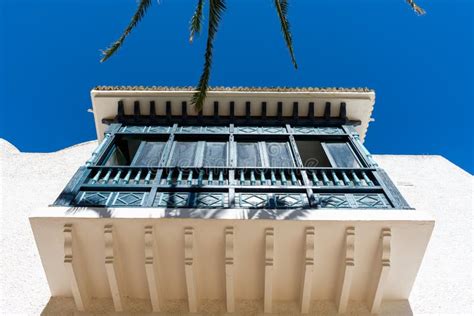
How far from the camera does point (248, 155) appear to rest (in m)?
7.00

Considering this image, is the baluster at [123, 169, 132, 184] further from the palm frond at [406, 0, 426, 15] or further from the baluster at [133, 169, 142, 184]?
the palm frond at [406, 0, 426, 15]

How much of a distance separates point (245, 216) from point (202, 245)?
72 centimetres

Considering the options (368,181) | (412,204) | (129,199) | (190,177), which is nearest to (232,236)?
(190,177)

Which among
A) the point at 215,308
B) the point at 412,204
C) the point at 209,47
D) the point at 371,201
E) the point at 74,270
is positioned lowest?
the point at 412,204

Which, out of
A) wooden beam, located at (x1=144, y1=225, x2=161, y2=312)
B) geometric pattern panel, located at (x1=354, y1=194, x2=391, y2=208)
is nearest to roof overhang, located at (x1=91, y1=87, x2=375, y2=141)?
geometric pattern panel, located at (x1=354, y1=194, x2=391, y2=208)

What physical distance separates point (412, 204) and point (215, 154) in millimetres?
6192

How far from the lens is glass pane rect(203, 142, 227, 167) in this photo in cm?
667

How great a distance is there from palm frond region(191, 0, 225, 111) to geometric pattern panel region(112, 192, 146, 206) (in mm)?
1549

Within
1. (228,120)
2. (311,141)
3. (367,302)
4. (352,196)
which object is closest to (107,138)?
(228,120)

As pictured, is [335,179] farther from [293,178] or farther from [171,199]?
[171,199]

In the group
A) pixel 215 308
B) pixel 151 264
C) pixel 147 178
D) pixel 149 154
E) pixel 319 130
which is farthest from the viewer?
pixel 319 130

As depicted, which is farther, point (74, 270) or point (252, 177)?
point (252, 177)

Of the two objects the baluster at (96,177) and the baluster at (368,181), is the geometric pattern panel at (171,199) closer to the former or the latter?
the baluster at (96,177)

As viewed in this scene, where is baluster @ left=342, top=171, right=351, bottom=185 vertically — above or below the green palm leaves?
below
